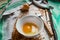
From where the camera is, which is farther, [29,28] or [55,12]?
[55,12]

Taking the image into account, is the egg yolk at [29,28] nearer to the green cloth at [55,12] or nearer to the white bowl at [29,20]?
the white bowl at [29,20]

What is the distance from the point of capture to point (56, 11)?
3.35 feet

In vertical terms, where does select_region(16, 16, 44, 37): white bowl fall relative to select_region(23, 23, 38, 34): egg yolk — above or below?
above

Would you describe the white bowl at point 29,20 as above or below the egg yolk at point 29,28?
above

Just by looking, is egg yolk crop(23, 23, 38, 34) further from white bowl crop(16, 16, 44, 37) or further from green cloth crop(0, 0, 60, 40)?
green cloth crop(0, 0, 60, 40)

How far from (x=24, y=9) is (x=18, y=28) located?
0.21 meters

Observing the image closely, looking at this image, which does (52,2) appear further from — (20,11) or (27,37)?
(27,37)

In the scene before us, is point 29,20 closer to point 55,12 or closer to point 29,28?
point 29,28

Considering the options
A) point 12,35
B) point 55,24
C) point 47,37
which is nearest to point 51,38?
point 47,37

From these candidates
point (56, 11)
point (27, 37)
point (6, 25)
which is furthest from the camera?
point (56, 11)

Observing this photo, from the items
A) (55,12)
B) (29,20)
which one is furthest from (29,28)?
(55,12)

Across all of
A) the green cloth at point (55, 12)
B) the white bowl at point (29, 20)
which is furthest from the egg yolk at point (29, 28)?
the green cloth at point (55, 12)

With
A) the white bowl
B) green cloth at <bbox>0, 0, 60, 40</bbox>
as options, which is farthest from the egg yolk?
green cloth at <bbox>0, 0, 60, 40</bbox>

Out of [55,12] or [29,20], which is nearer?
[29,20]
